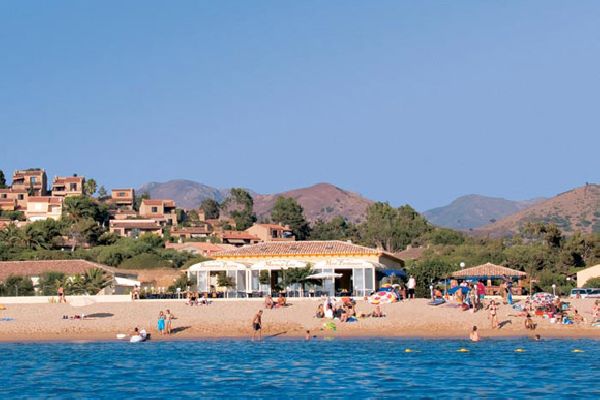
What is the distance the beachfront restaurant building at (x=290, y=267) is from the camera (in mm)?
45938

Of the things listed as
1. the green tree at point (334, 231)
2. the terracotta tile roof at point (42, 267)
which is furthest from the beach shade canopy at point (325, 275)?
the green tree at point (334, 231)

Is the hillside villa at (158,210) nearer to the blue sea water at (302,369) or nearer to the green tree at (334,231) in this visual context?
the green tree at (334,231)

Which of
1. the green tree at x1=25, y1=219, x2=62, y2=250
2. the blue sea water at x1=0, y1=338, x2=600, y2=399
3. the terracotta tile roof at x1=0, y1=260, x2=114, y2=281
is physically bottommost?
the blue sea water at x1=0, y1=338, x2=600, y2=399

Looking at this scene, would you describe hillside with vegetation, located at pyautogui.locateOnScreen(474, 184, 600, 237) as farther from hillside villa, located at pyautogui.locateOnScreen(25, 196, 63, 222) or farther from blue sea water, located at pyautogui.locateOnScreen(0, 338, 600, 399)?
blue sea water, located at pyautogui.locateOnScreen(0, 338, 600, 399)

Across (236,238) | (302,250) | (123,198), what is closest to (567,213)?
(123,198)

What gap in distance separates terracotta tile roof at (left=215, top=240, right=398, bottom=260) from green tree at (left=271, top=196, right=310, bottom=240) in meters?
68.0

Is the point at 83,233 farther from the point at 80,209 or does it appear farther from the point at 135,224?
the point at 135,224

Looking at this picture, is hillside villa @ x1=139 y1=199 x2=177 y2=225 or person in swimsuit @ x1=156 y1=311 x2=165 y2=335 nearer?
person in swimsuit @ x1=156 y1=311 x2=165 y2=335

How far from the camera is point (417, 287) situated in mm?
49562

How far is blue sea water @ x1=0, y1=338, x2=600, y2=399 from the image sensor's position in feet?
77.6

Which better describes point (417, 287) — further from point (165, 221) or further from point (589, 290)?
point (165, 221)

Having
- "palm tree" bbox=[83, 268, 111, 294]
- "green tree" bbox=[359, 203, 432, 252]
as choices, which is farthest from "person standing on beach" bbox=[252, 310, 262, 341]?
"green tree" bbox=[359, 203, 432, 252]

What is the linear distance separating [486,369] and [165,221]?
91.6 metres

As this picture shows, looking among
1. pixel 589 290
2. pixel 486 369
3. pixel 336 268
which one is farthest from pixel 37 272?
pixel 486 369
